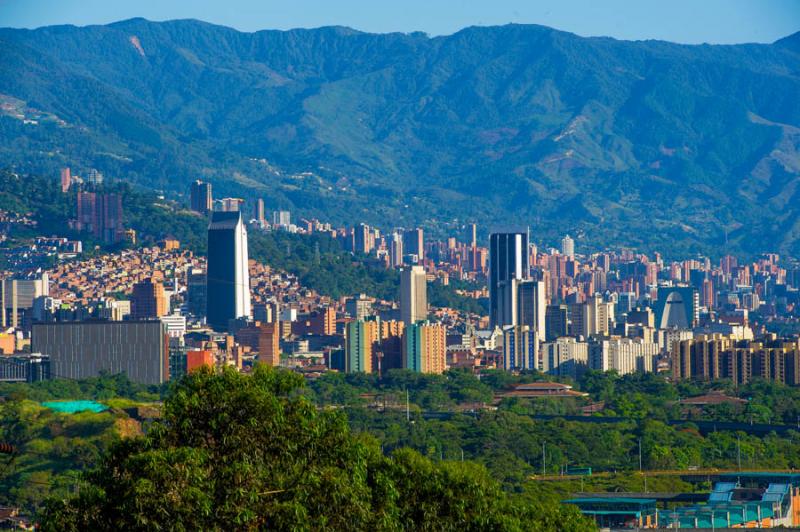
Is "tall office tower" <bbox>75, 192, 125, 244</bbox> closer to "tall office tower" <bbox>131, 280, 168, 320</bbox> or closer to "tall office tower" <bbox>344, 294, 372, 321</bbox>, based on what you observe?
"tall office tower" <bbox>344, 294, 372, 321</bbox>

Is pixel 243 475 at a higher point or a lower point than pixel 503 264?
lower

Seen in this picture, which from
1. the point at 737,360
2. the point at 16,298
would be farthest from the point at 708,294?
the point at 737,360

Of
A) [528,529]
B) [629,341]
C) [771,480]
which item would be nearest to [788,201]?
[629,341]

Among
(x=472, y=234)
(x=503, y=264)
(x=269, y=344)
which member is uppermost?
(x=472, y=234)

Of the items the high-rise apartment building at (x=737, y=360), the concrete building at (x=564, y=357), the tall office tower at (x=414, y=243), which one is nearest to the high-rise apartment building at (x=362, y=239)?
the tall office tower at (x=414, y=243)

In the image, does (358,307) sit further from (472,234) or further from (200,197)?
(472,234)

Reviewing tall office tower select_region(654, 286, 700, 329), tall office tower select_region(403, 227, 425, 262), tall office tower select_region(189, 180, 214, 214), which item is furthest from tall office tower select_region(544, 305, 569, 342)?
tall office tower select_region(403, 227, 425, 262)

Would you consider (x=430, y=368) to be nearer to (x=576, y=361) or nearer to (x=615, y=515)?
(x=576, y=361)
